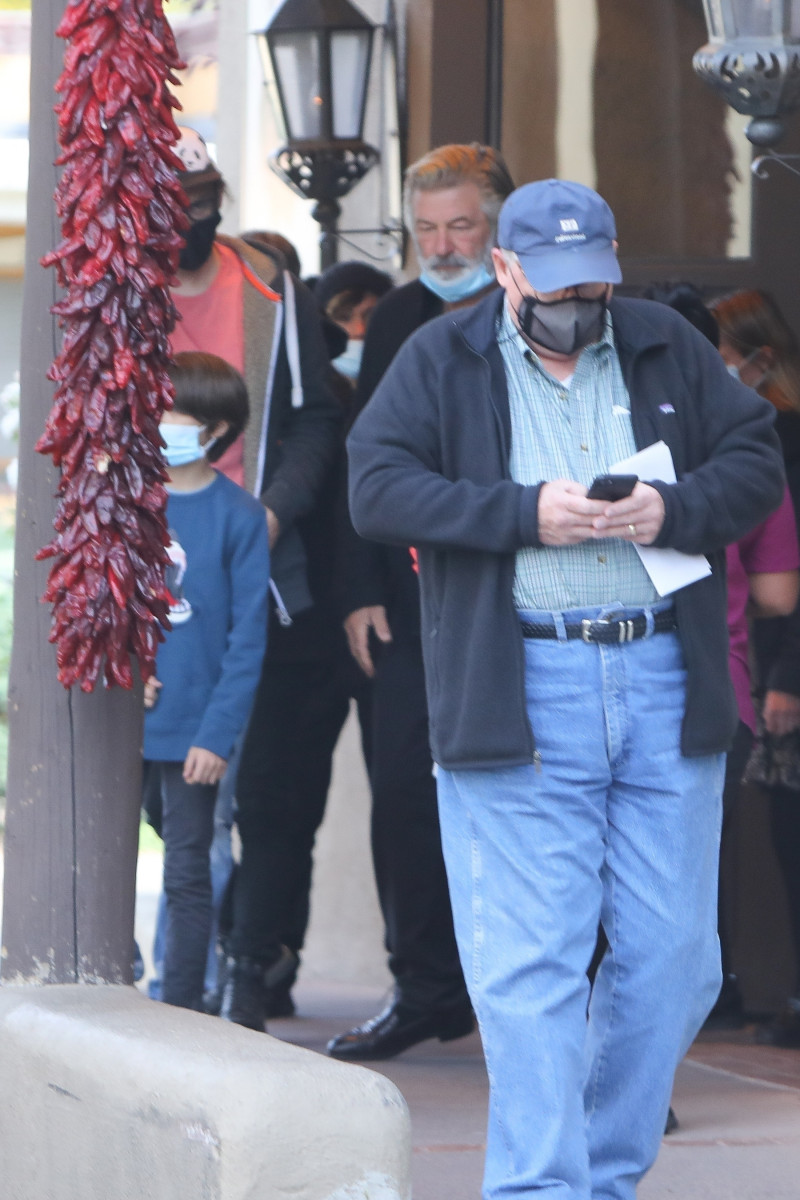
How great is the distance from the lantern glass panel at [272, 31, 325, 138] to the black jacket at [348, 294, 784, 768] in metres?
3.67

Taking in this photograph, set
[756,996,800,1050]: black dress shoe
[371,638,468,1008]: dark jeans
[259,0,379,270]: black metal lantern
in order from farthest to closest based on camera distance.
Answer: [259,0,379,270]: black metal lantern < [756,996,800,1050]: black dress shoe < [371,638,468,1008]: dark jeans

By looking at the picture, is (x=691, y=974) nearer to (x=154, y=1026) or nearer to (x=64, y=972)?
(x=154, y=1026)

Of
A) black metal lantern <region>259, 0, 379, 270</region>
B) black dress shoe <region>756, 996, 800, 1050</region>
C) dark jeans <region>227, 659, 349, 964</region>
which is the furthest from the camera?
black metal lantern <region>259, 0, 379, 270</region>

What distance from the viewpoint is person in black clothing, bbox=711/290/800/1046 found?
5.05 meters

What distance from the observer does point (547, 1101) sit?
3.05 metres

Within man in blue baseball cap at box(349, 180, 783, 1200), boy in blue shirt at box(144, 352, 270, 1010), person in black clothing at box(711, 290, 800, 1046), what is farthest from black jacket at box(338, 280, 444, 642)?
man in blue baseball cap at box(349, 180, 783, 1200)

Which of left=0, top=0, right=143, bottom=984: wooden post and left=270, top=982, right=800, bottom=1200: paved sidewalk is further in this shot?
left=270, top=982, right=800, bottom=1200: paved sidewalk

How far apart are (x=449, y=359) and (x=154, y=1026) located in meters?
1.23

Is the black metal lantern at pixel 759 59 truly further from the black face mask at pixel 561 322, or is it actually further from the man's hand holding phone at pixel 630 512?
the man's hand holding phone at pixel 630 512

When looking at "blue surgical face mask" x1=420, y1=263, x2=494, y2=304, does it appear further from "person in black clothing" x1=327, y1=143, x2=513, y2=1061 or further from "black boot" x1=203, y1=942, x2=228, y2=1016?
"black boot" x1=203, y1=942, x2=228, y2=1016

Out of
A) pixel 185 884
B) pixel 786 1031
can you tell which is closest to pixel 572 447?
pixel 185 884

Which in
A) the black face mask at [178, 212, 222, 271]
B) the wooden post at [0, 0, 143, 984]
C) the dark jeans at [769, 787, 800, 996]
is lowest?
the dark jeans at [769, 787, 800, 996]

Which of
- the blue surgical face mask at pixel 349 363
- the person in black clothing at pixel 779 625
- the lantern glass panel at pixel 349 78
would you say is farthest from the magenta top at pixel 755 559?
the lantern glass panel at pixel 349 78

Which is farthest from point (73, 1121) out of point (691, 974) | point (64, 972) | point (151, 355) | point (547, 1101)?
point (151, 355)
